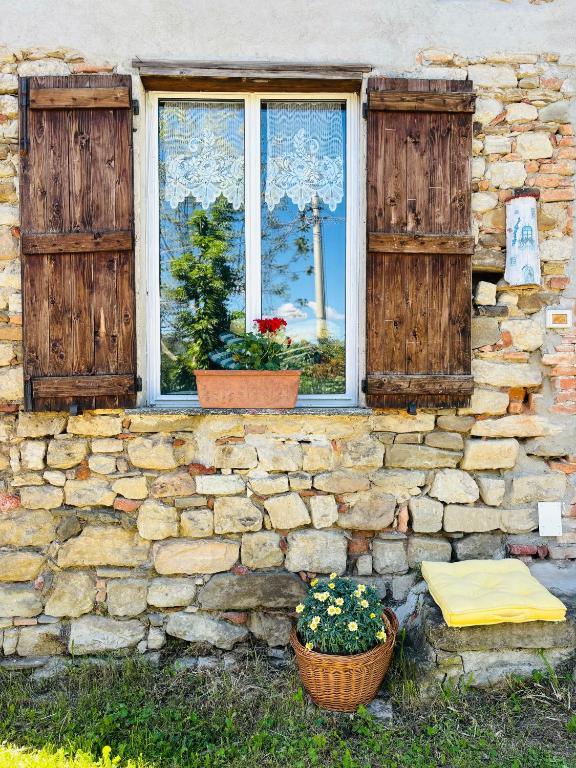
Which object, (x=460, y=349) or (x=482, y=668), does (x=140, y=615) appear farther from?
(x=460, y=349)

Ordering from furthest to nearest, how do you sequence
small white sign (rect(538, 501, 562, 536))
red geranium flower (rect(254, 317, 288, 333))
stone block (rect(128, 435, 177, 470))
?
small white sign (rect(538, 501, 562, 536)), stone block (rect(128, 435, 177, 470)), red geranium flower (rect(254, 317, 288, 333))

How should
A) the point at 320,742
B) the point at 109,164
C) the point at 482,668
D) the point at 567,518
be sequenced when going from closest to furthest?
the point at 320,742 → the point at 482,668 → the point at 109,164 → the point at 567,518

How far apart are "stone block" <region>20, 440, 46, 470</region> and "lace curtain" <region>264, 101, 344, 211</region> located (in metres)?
1.74

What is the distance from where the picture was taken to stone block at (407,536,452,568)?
3.23 m

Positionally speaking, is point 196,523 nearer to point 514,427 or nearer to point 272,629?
point 272,629

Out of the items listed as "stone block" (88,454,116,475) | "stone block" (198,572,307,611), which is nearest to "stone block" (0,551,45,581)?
"stone block" (88,454,116,475)

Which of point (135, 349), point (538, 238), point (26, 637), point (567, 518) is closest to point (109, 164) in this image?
point (135, 349)

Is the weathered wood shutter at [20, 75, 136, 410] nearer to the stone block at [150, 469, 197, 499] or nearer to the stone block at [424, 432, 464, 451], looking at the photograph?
the stone block at [150, 469, 197, 499]

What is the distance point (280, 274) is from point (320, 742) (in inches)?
88.5

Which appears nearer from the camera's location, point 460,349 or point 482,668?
point 482,668

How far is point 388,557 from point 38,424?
75.6 inches

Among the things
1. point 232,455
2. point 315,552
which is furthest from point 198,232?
point 315,552

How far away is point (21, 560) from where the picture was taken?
3.15 m

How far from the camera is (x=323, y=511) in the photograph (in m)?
3.19
